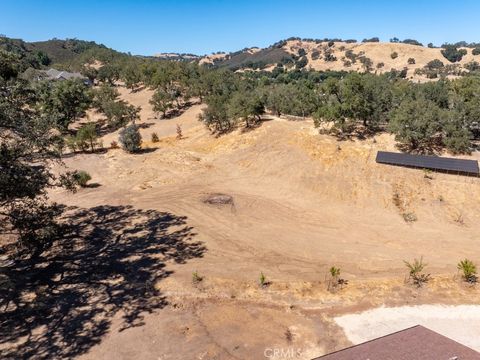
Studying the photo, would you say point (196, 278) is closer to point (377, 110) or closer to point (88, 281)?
point (88, 281)

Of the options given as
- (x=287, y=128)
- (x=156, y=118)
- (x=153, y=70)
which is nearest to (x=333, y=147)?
(x=287, y=128)

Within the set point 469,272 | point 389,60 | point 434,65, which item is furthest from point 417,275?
point 389,60

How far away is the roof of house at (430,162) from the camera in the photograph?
31.4 m

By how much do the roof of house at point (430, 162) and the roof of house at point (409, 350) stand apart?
2423cm

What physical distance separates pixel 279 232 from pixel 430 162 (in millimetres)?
18318

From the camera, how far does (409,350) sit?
37.9ft

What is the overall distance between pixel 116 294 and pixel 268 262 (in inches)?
372

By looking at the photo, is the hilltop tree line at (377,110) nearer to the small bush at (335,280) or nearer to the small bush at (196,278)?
the small bush at (335,280)

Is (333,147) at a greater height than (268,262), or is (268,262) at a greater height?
(333,147)

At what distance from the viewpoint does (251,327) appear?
53.0ft

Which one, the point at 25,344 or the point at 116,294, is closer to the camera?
the point at 25,344

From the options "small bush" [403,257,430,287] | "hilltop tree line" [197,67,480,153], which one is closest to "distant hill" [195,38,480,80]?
"hilltop tree line" [197,67,480,153]

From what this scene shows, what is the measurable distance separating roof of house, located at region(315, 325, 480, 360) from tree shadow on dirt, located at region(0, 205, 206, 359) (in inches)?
412

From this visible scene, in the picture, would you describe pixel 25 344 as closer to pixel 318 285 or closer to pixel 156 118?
pixel 318 285
